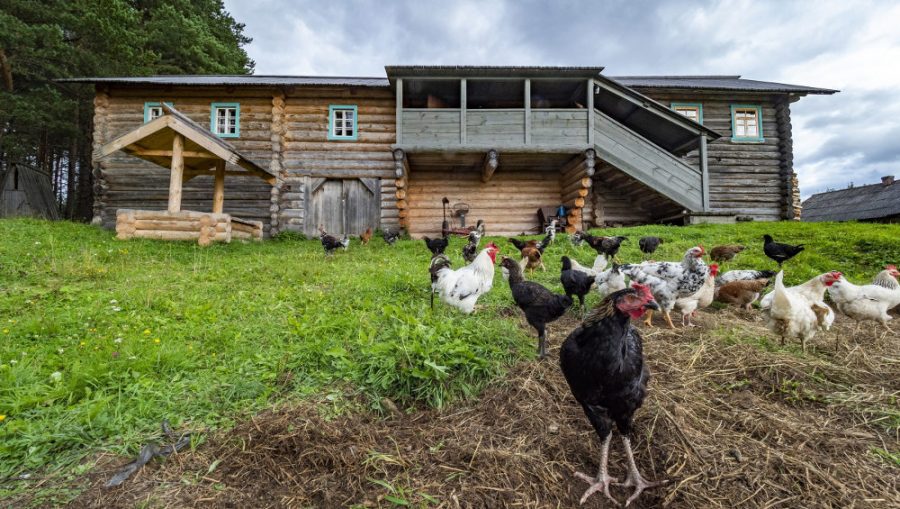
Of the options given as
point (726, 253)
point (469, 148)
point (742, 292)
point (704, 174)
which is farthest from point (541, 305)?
point (704, 174)

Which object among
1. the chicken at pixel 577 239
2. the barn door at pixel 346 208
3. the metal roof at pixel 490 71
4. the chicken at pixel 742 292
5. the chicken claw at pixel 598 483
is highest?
the metal roof at pixel 490 71

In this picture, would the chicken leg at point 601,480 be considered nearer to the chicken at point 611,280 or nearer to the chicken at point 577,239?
the chicken at point 611,280

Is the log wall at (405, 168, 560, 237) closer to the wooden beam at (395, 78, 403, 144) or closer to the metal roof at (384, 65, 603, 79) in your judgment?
the wooden beam at (395, 78, 403, 144)

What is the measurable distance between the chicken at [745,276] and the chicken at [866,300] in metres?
1.20

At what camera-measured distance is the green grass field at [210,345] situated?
2.55 meters

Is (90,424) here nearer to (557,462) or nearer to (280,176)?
(557,462)

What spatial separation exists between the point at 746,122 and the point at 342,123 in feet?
56.3

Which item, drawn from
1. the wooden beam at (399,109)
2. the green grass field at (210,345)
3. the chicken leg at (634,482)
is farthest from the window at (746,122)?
the chicken leg at (634,482)

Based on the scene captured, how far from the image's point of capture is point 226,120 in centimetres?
1466

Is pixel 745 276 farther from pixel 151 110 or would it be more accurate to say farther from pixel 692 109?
pixel 151 110

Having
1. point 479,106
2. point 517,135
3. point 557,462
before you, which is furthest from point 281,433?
point 479,106

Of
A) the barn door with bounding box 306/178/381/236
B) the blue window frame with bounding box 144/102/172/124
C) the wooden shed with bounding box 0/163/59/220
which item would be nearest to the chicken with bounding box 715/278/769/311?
the barn door with bounding box 306/178/381/236

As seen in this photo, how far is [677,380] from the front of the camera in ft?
9.97

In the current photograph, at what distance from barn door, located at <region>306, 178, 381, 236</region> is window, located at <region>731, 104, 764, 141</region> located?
15.4 metres
